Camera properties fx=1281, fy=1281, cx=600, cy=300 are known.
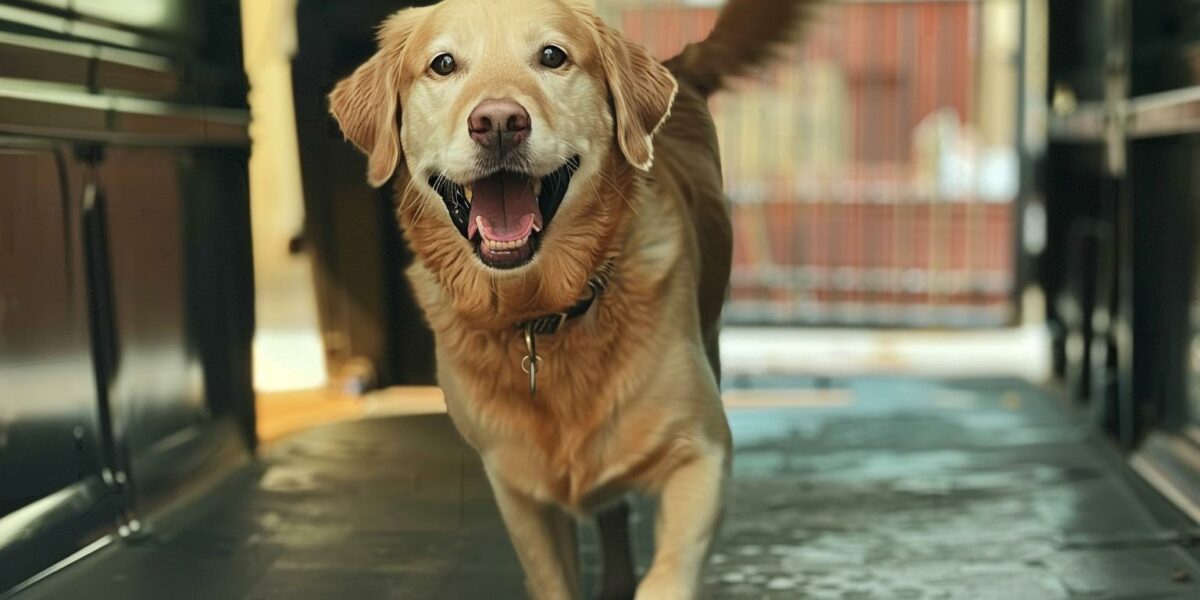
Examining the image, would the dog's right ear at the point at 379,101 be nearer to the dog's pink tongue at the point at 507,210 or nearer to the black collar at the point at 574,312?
the dog's pink tongue at the point at 507,210

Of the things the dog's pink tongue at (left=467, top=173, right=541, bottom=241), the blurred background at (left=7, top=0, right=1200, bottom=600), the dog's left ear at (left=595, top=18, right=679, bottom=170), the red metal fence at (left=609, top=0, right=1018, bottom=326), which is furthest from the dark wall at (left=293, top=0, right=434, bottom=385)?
the red metal fence at (left=609, top=0, right=1018, bottom=326)

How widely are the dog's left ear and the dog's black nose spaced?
22cm

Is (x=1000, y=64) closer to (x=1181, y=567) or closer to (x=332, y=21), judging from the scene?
(x=1181, y=567)

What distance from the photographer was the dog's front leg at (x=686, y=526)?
81.2 inches

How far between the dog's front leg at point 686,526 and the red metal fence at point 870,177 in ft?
1.86

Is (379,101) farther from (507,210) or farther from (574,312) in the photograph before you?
(574,312)

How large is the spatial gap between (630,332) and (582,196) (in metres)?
0.26

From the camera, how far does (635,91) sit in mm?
2045

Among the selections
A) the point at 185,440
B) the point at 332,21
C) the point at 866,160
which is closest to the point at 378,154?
the point at 332,21

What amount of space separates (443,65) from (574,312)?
0.48m

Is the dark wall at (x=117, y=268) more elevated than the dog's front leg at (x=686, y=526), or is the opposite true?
the dark wall at (x=117, y=268)

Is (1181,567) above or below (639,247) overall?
below

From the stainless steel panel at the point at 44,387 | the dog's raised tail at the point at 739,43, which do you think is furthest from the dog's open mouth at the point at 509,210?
the stainless steel panel at the point at 44,387

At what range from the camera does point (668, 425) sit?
2150mm
